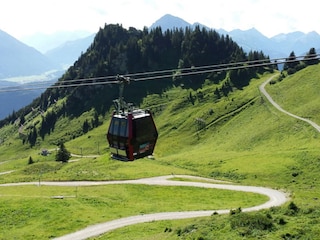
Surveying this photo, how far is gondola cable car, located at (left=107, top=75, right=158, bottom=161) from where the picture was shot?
30.7 m

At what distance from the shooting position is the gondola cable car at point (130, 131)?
30.7 metres

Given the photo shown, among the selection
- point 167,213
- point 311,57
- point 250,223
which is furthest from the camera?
point 167,213

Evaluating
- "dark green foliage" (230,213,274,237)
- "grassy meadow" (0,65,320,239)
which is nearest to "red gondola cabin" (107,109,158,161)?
"grassy meadow" (0,65,320,239)

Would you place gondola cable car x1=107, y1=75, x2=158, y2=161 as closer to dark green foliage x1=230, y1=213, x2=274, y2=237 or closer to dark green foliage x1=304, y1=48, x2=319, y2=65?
dark green foliage x1=230, y1=213, x2=274, y2=237

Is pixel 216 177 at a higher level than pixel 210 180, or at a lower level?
lower

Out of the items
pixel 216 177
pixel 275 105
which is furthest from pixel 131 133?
pixel 275 105

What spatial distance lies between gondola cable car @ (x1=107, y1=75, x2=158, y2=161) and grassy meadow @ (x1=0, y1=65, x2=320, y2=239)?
9978mm

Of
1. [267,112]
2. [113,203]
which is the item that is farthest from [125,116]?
[267,112]

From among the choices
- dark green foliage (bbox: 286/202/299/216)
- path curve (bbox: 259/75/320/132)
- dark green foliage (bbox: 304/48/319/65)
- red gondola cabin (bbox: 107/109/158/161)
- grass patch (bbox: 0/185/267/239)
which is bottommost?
grass patch (bbox: 0/185/267/239)

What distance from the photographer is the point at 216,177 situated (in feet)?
274

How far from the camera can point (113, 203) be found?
211 feet

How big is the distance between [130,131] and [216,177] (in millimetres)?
55780

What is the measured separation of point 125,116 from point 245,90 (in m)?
149

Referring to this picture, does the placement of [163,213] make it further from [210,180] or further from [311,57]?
[311,57]
